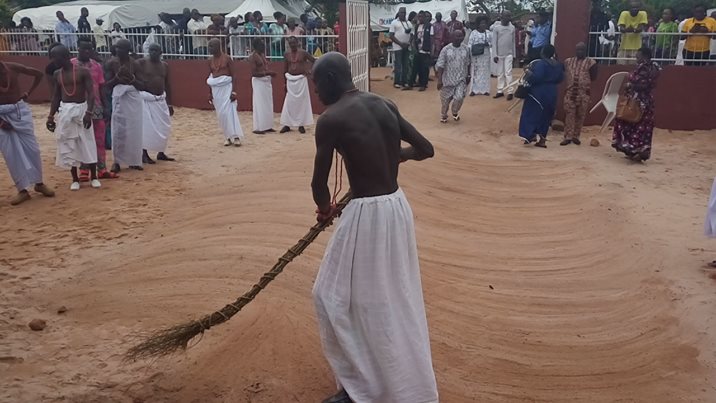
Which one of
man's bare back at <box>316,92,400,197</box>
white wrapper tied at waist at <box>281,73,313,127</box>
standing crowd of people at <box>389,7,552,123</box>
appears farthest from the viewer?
standing crowd of people at <box>389,7,552,123</box>

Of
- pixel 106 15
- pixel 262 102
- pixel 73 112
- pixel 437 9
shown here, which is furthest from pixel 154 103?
pixel 437 9

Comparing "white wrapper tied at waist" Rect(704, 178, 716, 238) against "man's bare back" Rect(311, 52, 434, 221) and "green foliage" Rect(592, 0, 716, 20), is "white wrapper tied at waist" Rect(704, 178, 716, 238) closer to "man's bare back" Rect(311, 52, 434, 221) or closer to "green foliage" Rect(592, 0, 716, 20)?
"man's bare back" Rect(311, 52, 434, 221)

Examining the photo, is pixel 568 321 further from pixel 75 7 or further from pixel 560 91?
pixel 75 7

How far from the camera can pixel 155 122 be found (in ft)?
31.2

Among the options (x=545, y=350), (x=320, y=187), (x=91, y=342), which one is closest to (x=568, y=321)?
(x=545, y=350)

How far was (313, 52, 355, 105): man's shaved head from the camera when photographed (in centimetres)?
336

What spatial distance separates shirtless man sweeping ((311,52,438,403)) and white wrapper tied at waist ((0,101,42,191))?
5291mm

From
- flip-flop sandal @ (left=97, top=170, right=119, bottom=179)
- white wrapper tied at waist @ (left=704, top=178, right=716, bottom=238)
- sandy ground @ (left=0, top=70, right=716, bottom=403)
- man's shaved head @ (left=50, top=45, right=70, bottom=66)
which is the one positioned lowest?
sandy ground @ (left=0, top=70, right=716, bottom=403)

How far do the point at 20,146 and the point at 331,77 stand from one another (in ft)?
17.9

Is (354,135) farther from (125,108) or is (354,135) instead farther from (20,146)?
(125,108)

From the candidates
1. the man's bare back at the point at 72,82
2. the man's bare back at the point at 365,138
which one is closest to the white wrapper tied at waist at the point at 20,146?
the man's bare back at the point at 72,82

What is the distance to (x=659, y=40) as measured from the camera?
1244cm

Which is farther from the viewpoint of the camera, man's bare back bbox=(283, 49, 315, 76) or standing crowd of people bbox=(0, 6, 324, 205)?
man's bare back bbox=(283, 49, 315, 76)

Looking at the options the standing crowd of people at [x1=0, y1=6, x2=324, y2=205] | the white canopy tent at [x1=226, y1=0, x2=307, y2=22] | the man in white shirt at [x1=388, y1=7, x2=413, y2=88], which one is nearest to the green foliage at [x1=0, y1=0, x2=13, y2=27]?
the white canopy tent at [x1=226, y1=0, x2=307, y2=22]
